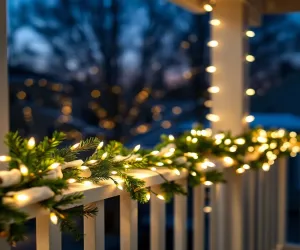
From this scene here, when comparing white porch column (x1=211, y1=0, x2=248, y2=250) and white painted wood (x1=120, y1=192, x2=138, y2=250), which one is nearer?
white painted wood (x1=120, y1=192, x2=138, y2=250)

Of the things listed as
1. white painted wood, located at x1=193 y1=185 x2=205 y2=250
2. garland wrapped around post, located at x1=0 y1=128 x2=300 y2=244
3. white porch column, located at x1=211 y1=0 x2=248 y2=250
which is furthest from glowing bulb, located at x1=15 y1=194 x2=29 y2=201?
white porch column, located at x1=211 y1=0 x2=248 y2=250

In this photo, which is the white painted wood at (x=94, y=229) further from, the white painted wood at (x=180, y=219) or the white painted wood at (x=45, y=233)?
the white painted wood at (x=180, y=219)

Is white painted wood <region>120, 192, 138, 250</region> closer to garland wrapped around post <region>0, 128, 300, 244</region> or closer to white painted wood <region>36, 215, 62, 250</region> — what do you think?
garland wrapped around post <region>0, 128, 300, 244</region>

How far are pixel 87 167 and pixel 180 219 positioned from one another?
28.2 inches

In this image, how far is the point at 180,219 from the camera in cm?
226

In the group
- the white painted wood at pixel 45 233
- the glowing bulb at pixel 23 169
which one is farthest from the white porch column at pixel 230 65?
the glowing bulb at pixel 23 169

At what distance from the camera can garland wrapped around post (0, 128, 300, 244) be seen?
1294mm

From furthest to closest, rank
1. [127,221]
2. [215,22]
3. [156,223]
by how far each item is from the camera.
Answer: [215,22] → [156,223] → [127,221]

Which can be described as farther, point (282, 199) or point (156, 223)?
point (282, 199)

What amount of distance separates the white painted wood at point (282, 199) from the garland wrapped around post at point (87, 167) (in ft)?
2.62

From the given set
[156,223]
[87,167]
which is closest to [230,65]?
[156,223]

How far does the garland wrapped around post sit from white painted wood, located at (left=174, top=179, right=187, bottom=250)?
75 millimetres

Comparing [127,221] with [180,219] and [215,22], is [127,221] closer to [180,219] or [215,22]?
[180,219]

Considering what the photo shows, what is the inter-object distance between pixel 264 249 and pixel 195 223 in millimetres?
1210
